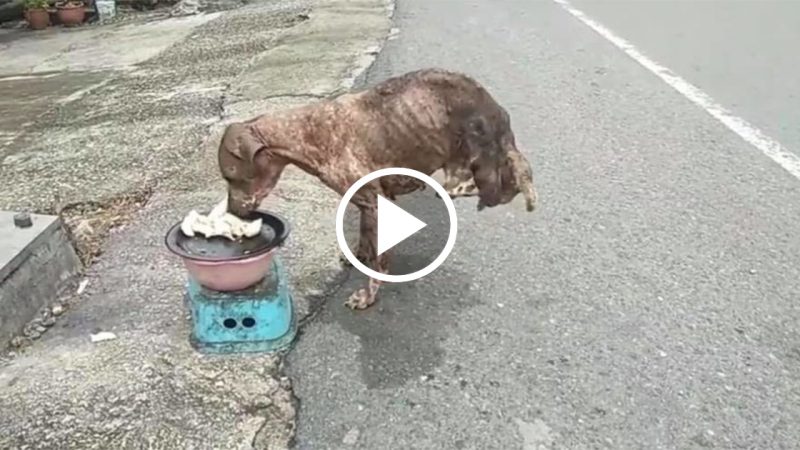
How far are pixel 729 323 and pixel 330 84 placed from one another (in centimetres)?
337

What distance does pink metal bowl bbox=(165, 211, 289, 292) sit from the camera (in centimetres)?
243

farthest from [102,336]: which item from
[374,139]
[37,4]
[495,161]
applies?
[37,4]

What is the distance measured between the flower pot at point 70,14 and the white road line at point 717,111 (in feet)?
20.9

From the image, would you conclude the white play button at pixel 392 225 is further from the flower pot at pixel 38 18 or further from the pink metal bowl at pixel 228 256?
the flower pot at pixel 38 18

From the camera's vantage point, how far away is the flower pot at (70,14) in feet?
30.9

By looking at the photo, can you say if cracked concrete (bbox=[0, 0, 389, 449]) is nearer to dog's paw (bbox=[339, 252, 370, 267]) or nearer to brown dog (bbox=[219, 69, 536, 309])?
dog's paw (bbox=[339, 252, 370, 267])

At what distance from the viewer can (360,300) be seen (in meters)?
2.86

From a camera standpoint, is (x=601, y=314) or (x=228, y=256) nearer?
(x=228, y=256)

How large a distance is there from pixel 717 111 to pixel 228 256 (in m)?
3.57

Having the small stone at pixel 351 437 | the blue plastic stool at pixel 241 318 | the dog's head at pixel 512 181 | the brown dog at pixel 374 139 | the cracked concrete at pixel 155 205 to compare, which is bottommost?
the cracked concrete at pixel 155 205

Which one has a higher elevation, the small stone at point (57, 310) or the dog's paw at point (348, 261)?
the dog's paw at point (348, 261)

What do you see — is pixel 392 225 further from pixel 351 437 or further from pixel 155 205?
pixel 155 205
